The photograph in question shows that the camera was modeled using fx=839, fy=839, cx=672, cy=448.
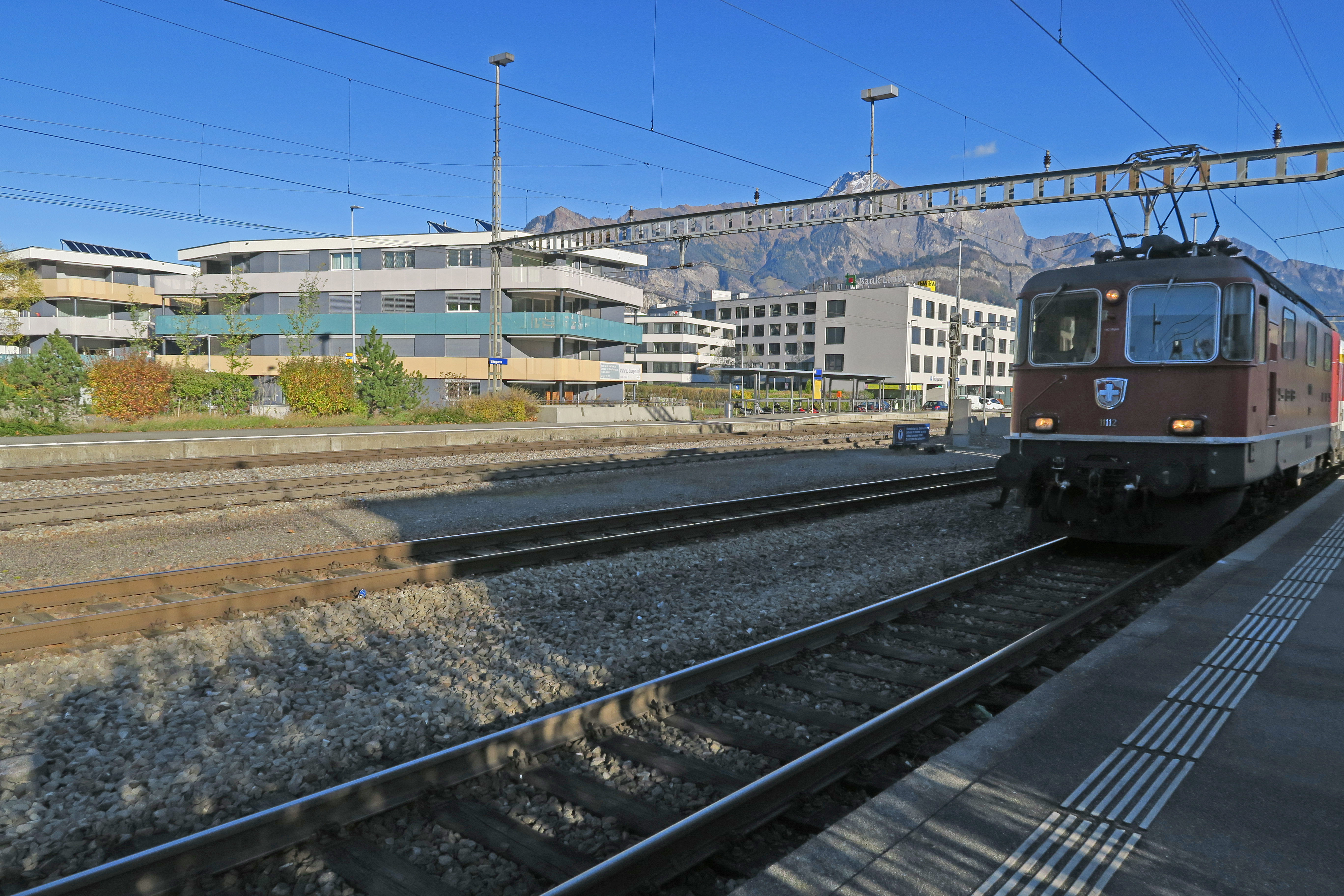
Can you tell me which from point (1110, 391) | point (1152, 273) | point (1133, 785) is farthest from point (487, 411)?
point (1133, 785)

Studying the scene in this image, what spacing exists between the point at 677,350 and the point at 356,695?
10310cm

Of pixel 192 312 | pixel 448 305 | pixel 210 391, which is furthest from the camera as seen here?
pixel 192 312

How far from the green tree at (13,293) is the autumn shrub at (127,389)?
7.02m

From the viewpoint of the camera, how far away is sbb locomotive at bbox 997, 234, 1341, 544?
893cm

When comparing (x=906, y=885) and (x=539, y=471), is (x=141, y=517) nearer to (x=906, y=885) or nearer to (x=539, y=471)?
(x=539, y=471)

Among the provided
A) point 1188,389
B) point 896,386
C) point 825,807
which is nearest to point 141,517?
point 825,807

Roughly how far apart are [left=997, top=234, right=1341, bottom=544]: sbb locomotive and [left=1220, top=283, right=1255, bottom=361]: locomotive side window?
0.04ft

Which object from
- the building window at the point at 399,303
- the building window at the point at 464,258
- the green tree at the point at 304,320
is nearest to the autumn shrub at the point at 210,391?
the green tree at the point at 304,320

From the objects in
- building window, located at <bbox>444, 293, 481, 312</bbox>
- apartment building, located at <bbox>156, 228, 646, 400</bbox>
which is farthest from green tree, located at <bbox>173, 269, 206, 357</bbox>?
building window, located at <bbox>444, 293, 481, 312</bbox>

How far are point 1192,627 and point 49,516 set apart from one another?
42.6 ft

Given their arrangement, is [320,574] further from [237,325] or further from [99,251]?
[99,251]

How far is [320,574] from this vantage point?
8031mm

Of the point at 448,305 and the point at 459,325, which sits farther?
the point at 448,305

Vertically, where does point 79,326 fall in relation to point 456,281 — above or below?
below
